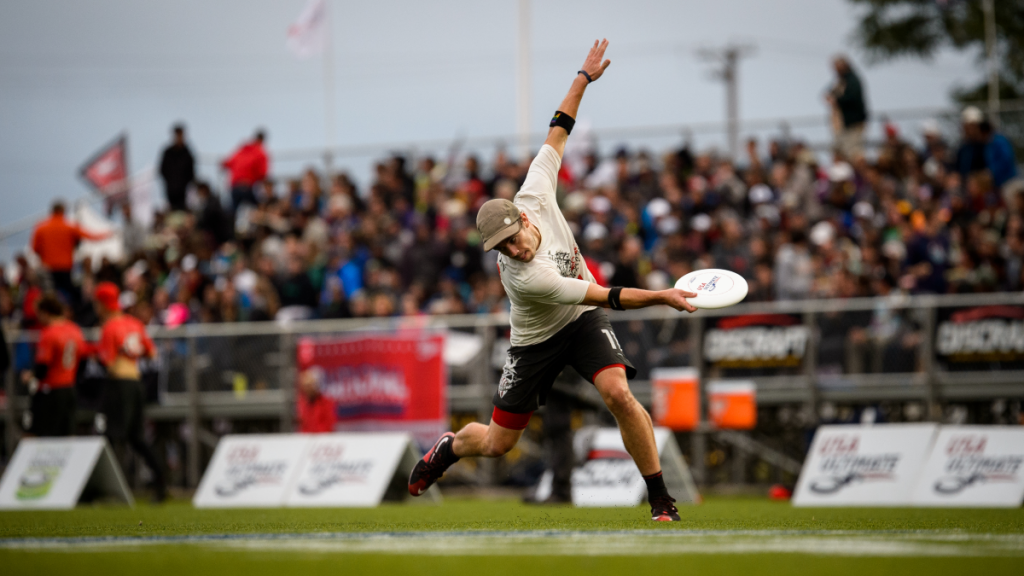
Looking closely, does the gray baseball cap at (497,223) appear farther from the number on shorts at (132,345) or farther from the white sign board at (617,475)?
the number on shorts at (132,345)

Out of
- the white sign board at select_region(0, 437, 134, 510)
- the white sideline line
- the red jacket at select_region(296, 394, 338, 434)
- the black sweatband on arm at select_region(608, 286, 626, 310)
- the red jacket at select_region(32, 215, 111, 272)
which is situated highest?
the black sweatband on arm at select_region(608, 286, 626, 310)

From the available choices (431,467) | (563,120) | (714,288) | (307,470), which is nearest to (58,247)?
(307,470)

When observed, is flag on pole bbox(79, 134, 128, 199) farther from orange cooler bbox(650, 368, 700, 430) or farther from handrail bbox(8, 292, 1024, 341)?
orange cooler bbox(650, 368, 700, 430)

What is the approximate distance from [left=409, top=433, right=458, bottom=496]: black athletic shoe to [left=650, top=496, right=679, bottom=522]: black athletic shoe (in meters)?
1.57

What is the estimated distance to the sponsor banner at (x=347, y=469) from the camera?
1295 cm

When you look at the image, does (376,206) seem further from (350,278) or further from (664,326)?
(664,326)

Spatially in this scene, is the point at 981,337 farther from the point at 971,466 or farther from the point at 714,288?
the point at 714,288

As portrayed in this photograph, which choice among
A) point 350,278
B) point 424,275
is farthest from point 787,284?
point 350,278

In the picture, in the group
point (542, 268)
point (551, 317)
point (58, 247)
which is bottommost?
point (58, 247)

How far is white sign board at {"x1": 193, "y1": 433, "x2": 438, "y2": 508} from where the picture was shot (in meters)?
13.0

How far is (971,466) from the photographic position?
11391 mm

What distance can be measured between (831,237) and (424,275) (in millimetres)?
5999

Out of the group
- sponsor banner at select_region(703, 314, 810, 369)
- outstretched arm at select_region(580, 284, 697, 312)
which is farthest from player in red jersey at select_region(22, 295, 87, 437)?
outstretched arm at select_region(580, 284, 697, 312)

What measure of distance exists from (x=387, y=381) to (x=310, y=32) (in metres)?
12.4
